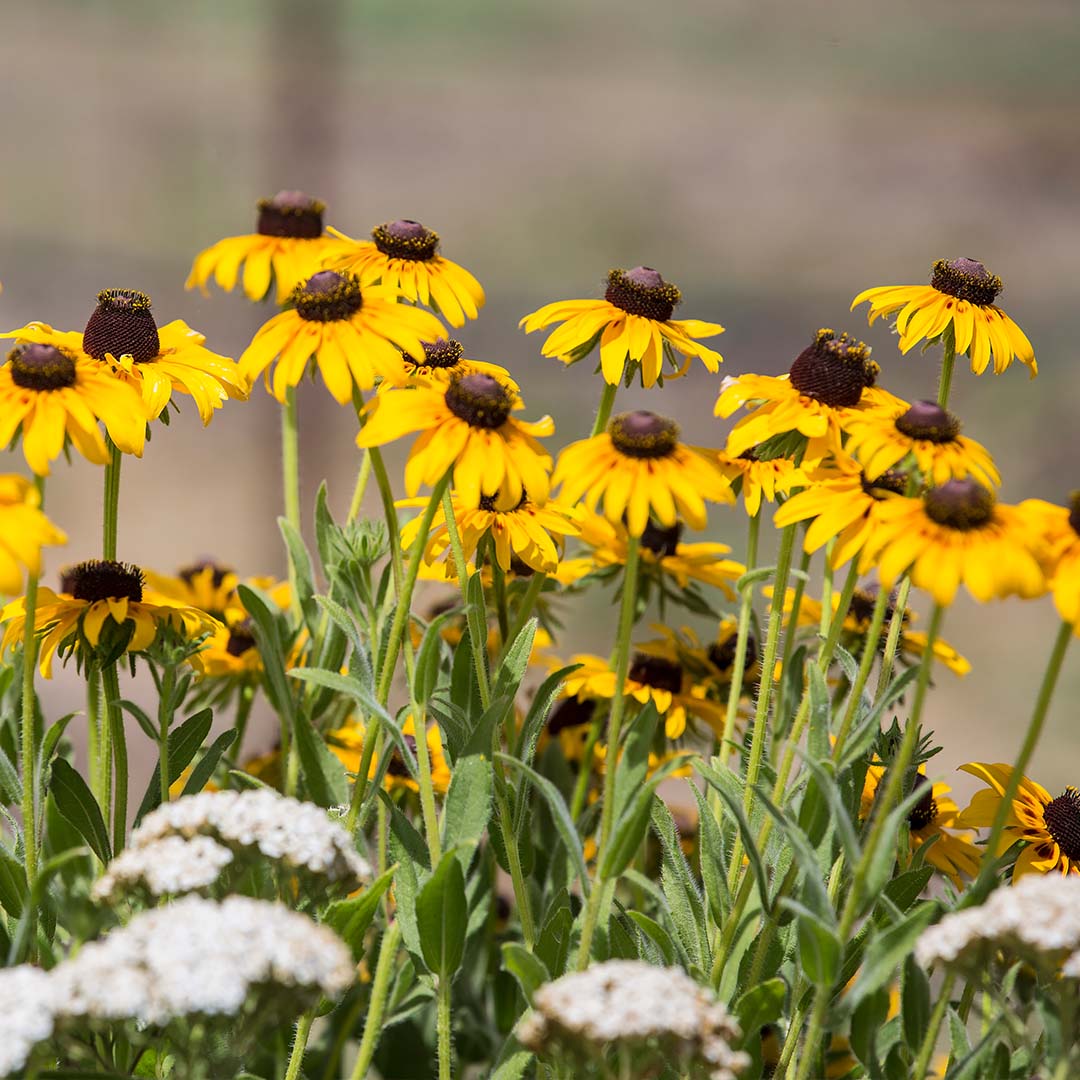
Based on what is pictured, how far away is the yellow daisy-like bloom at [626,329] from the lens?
0.98m

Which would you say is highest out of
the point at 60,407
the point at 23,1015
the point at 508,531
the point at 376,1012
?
the point at 60,407

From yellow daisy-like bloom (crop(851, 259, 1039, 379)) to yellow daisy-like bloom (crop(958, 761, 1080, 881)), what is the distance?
313mm

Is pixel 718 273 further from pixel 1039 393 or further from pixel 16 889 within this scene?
pixel 16 889

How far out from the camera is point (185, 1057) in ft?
2.12

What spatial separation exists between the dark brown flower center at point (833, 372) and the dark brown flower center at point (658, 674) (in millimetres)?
390

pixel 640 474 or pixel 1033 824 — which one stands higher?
pixel 640 474

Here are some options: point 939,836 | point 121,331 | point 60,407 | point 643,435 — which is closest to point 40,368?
point 60,407

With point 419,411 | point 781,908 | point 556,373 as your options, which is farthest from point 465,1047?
point 556,373

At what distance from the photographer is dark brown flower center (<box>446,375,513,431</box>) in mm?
792

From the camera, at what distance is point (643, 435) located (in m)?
0.75

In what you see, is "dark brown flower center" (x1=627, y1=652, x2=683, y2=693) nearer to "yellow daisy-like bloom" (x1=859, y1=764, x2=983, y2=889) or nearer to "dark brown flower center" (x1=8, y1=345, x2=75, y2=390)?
"yellow daisy-like bloom" (x1=859, y1=764, x2=983, y2=889)

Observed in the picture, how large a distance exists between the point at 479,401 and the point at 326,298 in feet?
0.43

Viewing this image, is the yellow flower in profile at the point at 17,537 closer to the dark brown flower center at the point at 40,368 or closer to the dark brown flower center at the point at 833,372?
the dark brown flower center at the point at 40,368

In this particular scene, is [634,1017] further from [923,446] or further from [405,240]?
[405,240]
